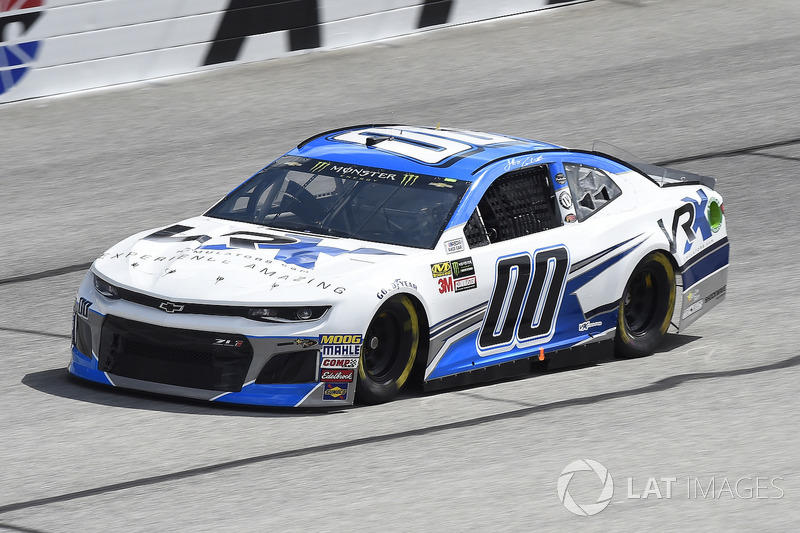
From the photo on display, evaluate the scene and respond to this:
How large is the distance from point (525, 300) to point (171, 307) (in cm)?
215

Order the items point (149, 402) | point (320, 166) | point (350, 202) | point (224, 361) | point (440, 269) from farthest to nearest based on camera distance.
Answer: point (320, 166) → point (350, 202) → point (440, 269) → point (149, 402) → point (224, 361)

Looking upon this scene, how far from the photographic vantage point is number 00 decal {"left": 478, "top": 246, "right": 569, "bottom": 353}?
26.4 feet

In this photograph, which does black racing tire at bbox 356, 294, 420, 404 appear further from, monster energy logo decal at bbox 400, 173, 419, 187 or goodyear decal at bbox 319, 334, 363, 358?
monster energy logo decal at bbox 400, 173, 419, 187

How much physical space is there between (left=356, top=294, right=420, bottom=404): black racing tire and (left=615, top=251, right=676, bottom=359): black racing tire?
6.26ft

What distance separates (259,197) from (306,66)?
856 centimetres

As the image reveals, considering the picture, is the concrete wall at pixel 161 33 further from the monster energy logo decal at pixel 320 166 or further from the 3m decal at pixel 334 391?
the 3m decal at pixel 334 391

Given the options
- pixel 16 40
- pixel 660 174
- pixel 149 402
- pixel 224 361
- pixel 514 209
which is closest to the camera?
pixel 224 361

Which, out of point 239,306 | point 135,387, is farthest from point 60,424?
point 239,306

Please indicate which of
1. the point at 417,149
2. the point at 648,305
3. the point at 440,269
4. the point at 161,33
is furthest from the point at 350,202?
the point at 161,33

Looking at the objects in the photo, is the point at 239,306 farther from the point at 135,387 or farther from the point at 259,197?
the point at 259,197

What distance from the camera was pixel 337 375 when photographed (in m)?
7.23

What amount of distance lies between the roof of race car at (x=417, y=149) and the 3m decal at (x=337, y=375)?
158 cm

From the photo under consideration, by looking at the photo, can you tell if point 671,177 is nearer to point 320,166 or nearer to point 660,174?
point 660,174

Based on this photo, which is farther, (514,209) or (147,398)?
(514,209)
